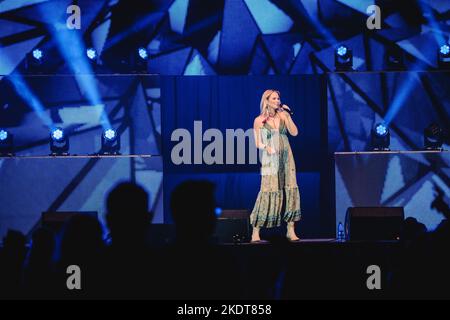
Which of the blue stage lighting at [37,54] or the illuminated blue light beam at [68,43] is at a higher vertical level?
the illuminated blue light beam at [68,43]

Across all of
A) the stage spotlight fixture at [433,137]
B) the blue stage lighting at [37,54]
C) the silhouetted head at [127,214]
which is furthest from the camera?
the blue stage lighting at [37,54]

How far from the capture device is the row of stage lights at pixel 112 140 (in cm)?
756

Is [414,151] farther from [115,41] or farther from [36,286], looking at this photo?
[36,286]

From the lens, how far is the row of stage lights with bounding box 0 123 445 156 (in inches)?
298

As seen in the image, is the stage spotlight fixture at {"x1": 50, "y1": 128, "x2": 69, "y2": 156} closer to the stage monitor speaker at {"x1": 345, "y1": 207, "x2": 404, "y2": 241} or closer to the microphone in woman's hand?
the microphone in woman's hand

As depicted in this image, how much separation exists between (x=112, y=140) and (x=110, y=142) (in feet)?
0.11

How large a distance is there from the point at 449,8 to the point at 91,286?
7.48 meters

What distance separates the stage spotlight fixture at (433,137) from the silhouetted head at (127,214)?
19.6 ft

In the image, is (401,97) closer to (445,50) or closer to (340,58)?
(445,50)

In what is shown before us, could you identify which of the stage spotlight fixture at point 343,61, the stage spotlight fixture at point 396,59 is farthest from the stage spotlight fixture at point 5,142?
the stage spotlight fixture at point 396,59

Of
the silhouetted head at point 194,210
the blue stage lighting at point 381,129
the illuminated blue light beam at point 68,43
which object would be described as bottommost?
the silhouetted head at point 194,210

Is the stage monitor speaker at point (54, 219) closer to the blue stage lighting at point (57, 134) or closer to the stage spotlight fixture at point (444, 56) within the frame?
the blue stage lighting at point (57, 134)

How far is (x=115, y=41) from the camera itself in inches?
334
